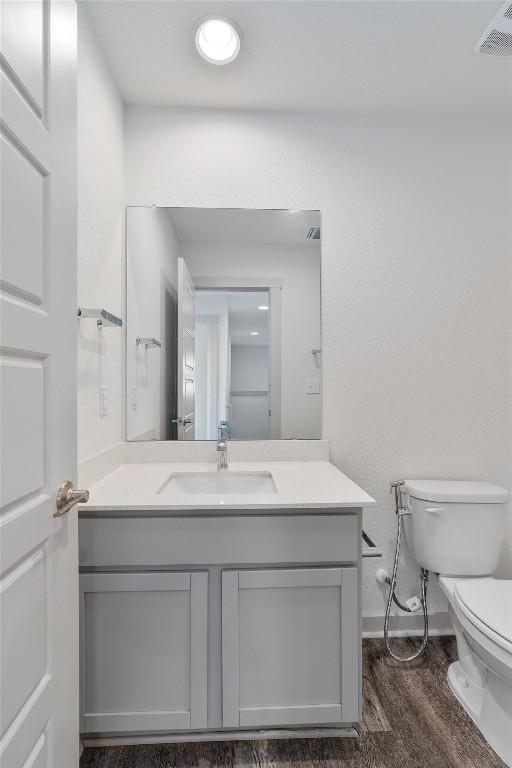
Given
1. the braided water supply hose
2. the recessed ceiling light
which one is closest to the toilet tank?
the braided water supply hose

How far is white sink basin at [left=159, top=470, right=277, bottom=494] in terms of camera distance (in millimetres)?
1835

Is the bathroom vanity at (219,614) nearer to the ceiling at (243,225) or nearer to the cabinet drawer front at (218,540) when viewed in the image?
the cabinet drawer front at (218,540)

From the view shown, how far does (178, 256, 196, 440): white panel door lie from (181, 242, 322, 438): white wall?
0.14 m

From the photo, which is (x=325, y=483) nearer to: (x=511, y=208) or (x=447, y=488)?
(x=447, y=488)

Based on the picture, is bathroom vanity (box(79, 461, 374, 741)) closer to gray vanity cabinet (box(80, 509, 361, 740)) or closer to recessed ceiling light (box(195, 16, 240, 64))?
gray vanity cabinet (box(80, 509, 361, 740))

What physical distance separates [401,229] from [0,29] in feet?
5.85

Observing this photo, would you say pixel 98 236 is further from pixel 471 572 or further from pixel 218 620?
pixel 471 572

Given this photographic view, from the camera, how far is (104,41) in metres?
1.69

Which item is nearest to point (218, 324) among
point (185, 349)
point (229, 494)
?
point (185, 349)

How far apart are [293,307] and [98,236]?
0.89 metres

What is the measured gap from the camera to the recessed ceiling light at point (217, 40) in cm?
159

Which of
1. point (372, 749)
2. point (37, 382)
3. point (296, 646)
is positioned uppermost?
point (37, 382)

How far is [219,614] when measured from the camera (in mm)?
1411

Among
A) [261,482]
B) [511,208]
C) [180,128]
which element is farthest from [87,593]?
[511,208]
